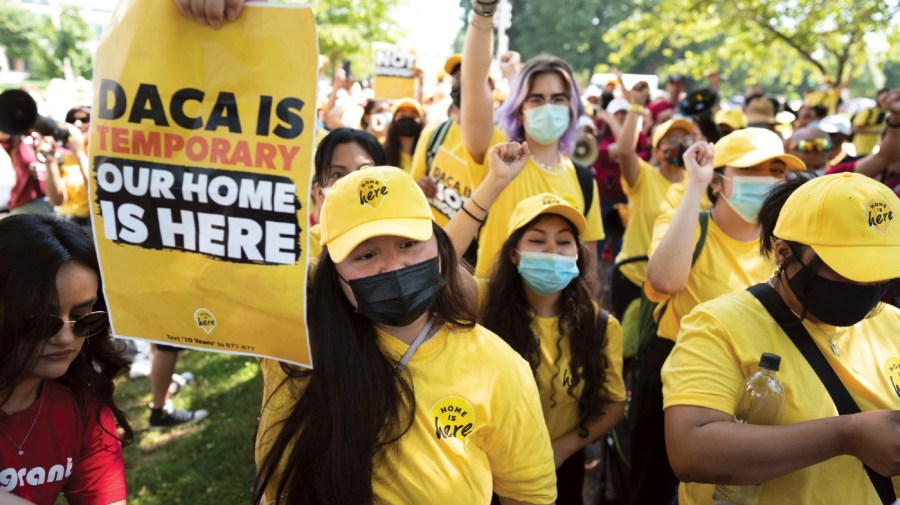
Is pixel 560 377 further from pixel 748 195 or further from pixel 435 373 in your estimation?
pixel 748 195

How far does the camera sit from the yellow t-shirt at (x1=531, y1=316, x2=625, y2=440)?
2.76m

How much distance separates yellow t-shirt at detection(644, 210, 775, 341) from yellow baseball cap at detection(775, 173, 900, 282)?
0.90 metres

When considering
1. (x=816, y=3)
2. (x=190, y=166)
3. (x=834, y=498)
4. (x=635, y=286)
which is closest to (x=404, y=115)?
(x=635, y=286)

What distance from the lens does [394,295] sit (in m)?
1.89

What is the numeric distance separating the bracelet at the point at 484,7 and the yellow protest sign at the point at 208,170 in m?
1.53

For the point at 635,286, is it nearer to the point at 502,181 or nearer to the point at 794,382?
the point at 502,181

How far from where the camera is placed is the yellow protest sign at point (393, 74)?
300 inches

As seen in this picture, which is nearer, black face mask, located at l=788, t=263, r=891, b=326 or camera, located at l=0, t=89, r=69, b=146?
black face mask, located at l=788, t=263, r=891, b=326

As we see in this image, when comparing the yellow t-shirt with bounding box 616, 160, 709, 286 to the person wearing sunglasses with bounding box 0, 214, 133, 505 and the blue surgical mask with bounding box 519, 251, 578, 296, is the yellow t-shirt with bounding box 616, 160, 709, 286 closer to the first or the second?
the blue surgical mask with bounding box 519, 251, 578, 296

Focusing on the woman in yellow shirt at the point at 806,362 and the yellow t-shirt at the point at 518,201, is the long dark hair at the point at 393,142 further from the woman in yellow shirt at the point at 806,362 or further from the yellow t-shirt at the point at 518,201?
the woman in yellow shirt at the point at 806,362

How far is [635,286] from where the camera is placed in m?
4.40

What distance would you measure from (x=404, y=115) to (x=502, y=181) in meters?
3.27

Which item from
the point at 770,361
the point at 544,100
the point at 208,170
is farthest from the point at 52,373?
the point at 544,100

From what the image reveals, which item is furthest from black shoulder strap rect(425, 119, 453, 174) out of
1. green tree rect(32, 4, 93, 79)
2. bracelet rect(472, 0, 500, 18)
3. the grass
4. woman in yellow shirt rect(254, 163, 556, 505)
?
green tree rect(32, 4, 93, 79)
